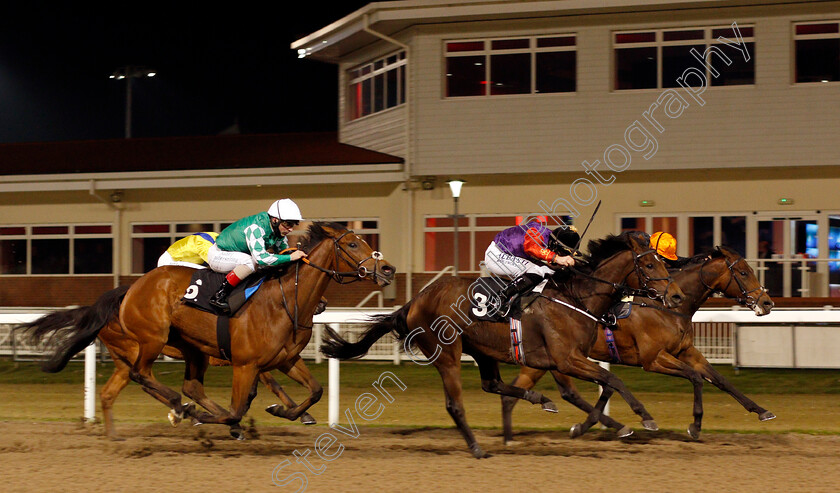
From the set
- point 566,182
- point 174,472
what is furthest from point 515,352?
point 566,182

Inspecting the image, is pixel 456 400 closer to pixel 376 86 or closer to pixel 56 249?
pixel 376 86

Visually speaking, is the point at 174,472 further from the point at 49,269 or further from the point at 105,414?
the point at 49,269

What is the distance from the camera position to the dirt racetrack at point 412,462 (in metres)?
5.28

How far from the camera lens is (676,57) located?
14.8 meters

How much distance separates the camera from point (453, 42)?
1572 centimetres

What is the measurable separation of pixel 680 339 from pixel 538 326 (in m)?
1.62

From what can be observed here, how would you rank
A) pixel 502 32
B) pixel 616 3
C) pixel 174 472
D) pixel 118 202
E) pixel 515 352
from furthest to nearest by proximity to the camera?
pixel 118 202 < pixel 502 32 < pixel 616 3 < pixel 515 352 < pixel 174 472

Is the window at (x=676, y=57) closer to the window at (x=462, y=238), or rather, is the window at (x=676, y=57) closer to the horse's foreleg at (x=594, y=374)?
the window at (x=462, y=238)

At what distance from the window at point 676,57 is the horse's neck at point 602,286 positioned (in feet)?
29.1

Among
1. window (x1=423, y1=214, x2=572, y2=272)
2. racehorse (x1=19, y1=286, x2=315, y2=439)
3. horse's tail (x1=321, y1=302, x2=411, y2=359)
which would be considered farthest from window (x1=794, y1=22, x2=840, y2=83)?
racehorse (x1=19, y1=286, x2=315, y2=439)

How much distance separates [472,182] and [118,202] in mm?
6944

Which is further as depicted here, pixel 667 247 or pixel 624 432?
pixel 667 247

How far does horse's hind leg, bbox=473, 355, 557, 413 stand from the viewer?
21.3 ft

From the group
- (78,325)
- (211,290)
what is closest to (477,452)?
(211,290)
